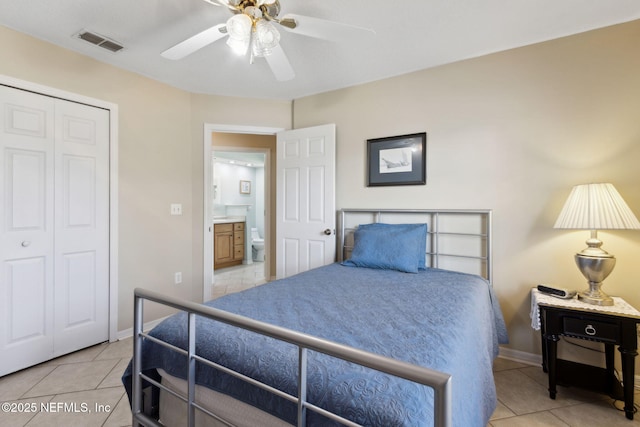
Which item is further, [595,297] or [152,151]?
[152,151]

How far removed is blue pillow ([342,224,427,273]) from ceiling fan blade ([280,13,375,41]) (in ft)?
4.91

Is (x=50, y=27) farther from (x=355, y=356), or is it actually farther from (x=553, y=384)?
(x=553, y=384)

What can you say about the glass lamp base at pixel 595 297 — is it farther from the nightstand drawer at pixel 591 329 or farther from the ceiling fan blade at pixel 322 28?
the ceiling fan blade at pixel 322 28

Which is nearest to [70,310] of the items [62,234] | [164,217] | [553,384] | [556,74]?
[62,234]

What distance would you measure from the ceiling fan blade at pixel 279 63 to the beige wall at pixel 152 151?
4.61 ft

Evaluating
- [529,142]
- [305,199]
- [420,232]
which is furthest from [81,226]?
[529,142]

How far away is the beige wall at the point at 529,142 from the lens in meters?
2.04

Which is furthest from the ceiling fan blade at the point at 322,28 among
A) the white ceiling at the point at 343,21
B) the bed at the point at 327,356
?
the bed at the point at 327,356

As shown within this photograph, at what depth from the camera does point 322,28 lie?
1644mm

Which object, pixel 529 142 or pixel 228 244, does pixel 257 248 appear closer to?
pixel 228 244

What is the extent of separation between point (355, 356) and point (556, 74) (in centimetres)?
263

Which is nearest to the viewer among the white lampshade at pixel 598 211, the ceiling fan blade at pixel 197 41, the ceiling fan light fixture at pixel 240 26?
the ceiling fan light fixture at pixel 240 26

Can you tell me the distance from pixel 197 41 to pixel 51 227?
1.84 m

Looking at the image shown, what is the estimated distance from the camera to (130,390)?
53.4 inches
